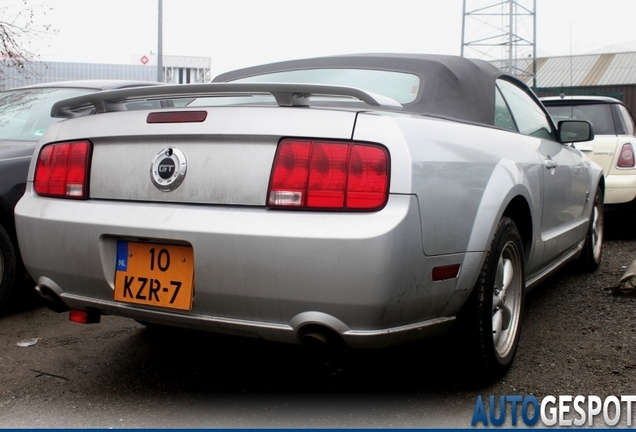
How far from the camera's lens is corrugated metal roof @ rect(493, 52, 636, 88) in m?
31.5

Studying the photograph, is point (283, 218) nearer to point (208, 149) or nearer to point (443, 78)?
point (208, 149)

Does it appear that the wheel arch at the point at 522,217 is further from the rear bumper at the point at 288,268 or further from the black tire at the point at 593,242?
the black tire at the point at 593,242

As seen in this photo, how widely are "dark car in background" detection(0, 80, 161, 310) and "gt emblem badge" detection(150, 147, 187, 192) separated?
1.88 metres

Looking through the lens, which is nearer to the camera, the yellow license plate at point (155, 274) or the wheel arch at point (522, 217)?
the yellow license plate at point (155, 274)

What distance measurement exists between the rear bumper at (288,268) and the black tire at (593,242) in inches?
108

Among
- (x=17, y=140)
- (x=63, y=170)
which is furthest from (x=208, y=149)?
(x=17, y=140)

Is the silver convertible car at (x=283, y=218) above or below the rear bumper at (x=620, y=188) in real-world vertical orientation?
above

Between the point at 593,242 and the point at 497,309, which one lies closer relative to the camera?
the point at 497,309

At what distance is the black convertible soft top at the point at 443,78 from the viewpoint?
310 cm

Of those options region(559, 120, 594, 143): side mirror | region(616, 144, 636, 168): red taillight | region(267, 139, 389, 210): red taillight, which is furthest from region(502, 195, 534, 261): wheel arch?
region(616, 144, 636, 168): red taillight

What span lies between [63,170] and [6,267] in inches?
61.0

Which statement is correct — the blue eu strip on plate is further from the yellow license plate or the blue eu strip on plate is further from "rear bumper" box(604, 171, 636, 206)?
"rear bumper" box(604, 171, 636, 206)

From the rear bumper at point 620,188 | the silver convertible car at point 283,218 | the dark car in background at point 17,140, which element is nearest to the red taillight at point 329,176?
the silver convertible car at point 283,218

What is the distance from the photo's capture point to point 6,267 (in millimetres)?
4023
